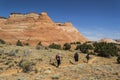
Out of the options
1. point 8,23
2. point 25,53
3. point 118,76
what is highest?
point 8,23

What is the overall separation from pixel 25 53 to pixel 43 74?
10002mm

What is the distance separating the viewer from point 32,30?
68.1m

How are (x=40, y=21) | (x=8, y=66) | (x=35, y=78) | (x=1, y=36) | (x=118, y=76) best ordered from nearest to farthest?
1. (x=35, y=78)
2. (x=118, y=76)
3. (x=8, y=66)
4. (x=1, y=36)
5. (x=40, y=21)

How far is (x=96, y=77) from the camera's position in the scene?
16078 mm

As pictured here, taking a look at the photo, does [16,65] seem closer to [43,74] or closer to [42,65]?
[42,65]

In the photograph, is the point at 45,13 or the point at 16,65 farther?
the point at 45,13

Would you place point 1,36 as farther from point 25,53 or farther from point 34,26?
point 25,53

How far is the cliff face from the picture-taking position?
A: 66.2 m

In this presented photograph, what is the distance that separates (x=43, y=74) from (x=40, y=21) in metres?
55.0

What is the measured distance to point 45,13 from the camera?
75062 millimetres

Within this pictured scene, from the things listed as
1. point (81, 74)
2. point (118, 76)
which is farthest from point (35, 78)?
point (118, 76)

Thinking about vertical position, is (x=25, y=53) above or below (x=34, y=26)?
below

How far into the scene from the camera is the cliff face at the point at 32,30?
66.2 metres

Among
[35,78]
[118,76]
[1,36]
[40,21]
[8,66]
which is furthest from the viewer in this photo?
[40,21]
